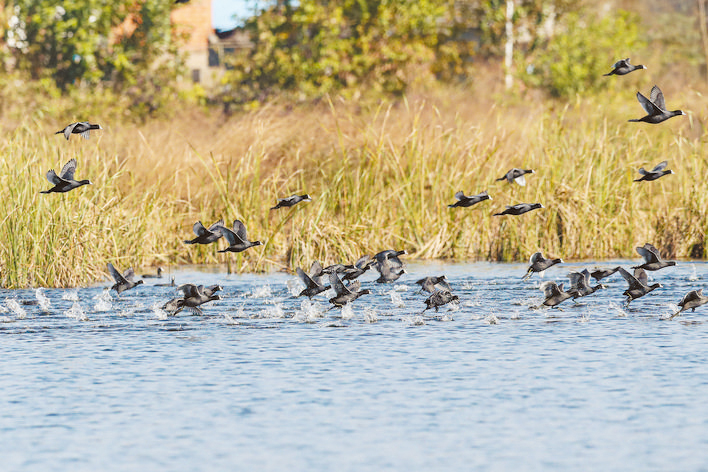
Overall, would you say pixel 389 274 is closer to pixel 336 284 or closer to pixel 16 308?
pixel 336 284

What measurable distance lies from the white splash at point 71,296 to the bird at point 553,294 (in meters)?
4.93

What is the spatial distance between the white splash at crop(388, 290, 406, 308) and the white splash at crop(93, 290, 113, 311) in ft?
9.62

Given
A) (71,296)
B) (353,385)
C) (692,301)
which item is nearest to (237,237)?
(71,296)

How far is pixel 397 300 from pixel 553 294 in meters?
1.87

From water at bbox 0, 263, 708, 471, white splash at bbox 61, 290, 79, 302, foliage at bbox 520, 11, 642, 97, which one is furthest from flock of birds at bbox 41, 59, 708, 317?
foliage at bbox 520, 11, 642, 97

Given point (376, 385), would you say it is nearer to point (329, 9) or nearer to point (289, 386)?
point (289, 386)

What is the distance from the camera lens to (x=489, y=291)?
13.2m

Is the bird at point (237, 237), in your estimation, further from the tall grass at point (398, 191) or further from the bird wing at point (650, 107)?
the bird wing at point (650, 107)

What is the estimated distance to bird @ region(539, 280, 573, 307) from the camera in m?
11.3

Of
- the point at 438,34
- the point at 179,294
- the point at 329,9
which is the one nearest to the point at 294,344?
the point at 179,294

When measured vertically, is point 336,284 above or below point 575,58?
below

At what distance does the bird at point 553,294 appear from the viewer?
11.3 metres

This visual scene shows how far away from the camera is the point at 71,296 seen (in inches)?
503

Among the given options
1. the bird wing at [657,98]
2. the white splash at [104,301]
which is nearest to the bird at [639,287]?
the bird wing at [657,98]
